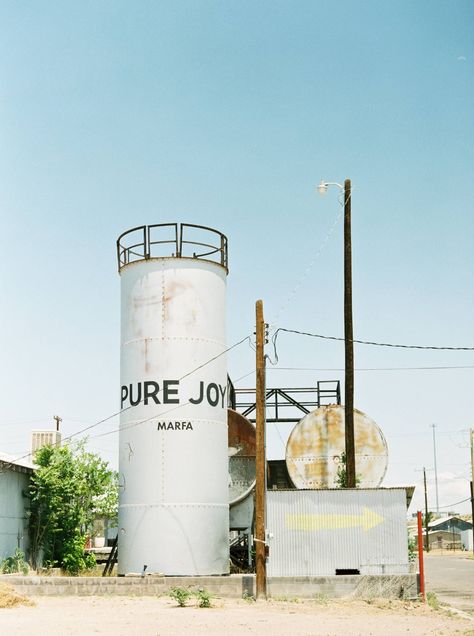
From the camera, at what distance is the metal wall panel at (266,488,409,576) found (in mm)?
24266

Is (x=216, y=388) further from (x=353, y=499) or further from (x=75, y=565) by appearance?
(x=75, y=565)

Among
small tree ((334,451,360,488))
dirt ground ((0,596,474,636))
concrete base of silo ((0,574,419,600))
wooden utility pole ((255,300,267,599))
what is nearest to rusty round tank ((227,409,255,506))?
small tree ((334,451,360,488))

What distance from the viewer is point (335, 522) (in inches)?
964

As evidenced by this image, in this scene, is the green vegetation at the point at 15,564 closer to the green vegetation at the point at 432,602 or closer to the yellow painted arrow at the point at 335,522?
the yellow painted arrow at the point at 335,522

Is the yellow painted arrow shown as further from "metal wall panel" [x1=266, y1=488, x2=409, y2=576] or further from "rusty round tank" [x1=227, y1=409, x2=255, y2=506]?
"rusty round tank" [x1=227, y1=409, x2=255, y2=506]

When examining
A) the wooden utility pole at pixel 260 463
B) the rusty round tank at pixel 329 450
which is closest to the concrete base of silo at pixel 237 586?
the wooden utility pole at pixel 260 463

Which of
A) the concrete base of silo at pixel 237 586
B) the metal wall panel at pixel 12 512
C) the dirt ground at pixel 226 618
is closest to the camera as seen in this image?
the dirt ground at pixel 226 618

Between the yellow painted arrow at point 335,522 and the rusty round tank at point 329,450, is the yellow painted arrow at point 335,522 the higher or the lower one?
the lower one

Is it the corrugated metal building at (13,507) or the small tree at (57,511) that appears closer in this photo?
the corrugated metal building at (13,507)

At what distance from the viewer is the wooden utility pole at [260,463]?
23.1 m

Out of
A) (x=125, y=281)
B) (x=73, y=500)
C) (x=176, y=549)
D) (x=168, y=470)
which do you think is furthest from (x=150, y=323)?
(x=73, y=500)

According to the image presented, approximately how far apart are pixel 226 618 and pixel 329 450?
12601mm

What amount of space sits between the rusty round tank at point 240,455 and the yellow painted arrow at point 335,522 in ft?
21.3

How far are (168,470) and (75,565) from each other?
8760 millimetres
